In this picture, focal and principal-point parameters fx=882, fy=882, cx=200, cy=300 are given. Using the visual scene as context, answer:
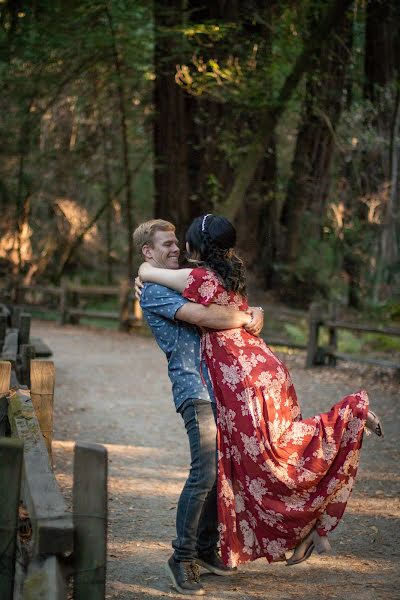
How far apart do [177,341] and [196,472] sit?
65 cm

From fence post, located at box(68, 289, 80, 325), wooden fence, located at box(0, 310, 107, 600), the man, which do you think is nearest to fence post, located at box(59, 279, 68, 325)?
fence post, located at box(68, 289, 80, 325)

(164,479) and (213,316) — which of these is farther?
(164,479)

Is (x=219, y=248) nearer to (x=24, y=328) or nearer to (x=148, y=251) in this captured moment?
(x=148, y=251)

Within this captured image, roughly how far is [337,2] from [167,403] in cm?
811

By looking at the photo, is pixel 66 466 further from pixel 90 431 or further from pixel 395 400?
pixel 395 400

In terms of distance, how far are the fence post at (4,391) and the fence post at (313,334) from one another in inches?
385

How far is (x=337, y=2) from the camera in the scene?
15.3m

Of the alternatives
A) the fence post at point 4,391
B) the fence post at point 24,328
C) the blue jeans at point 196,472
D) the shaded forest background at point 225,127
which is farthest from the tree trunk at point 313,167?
the blue jeans at point 196,472

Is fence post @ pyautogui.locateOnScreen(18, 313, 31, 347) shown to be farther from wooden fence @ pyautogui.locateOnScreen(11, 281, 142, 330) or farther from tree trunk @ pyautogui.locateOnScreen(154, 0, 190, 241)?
wooden fence @ pyautogui.locateOnScreen(11, 281, 142, 330)

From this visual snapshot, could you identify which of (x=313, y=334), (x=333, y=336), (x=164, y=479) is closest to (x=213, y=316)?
→ (x=164, y=479)

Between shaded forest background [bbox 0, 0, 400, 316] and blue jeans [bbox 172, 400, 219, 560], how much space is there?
36.3 ft

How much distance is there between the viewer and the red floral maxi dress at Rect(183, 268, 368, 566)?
13.9 feet

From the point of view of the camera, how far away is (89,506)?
318 cm

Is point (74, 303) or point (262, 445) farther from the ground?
point (262, 445)
